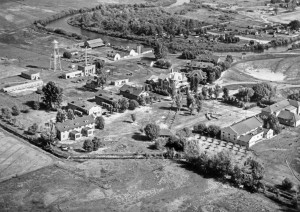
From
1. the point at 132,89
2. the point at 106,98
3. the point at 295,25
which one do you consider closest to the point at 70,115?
the point at 106,98

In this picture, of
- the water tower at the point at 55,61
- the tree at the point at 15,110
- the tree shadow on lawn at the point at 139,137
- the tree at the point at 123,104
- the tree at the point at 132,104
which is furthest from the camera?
the water tower at the point at 55,61

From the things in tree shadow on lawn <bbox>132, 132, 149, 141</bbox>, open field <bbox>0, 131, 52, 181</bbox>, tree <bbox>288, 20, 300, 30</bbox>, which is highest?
tree <bbox>288, 20, 300, 30</bbox>

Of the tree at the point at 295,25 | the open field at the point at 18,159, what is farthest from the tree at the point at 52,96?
the tree at the point at 295,25

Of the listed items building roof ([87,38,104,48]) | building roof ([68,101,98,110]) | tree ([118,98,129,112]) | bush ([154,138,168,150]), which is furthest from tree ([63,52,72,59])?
bush ([154,138,168,150])

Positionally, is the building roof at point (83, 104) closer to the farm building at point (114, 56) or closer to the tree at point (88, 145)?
the tree at point (88, 145)

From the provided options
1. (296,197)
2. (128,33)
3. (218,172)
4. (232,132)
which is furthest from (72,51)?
(296,197)

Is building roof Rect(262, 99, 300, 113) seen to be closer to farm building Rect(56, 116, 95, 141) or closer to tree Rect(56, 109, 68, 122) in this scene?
farm building Rect(56, 116, 95, 141)
